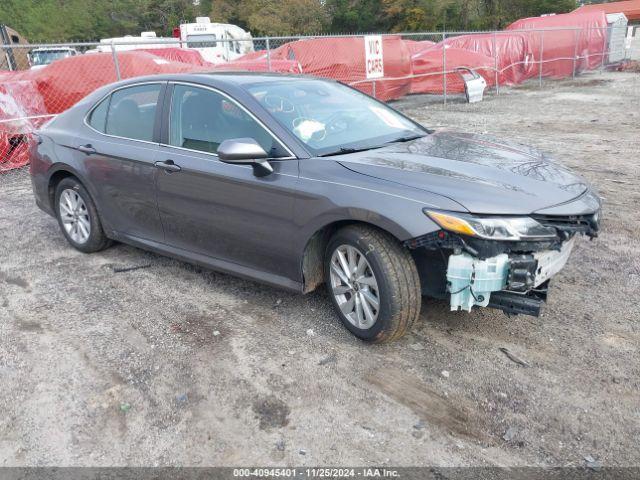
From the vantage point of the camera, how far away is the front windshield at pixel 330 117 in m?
3.90

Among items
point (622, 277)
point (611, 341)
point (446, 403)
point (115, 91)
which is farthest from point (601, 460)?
point (115, 91)

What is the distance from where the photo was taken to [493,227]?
3076mm

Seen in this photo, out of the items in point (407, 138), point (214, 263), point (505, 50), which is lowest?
point (505, 50)

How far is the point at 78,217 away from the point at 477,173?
3.71 metres

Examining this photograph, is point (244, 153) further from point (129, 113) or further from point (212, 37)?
point (212, 37)

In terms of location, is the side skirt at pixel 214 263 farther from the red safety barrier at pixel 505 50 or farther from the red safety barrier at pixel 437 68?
A: the red safety barrier at pixel 505 50

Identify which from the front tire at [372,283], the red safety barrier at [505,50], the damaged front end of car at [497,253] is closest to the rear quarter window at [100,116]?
the front tire at [372,283]

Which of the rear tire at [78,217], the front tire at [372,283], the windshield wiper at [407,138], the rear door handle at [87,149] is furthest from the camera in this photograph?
the rear tire at [78,217]

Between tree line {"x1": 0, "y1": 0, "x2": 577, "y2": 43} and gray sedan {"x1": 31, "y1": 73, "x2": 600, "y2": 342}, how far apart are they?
50360mm

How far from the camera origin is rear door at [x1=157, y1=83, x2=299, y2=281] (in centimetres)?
376

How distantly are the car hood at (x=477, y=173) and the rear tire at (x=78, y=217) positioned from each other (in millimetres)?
2635

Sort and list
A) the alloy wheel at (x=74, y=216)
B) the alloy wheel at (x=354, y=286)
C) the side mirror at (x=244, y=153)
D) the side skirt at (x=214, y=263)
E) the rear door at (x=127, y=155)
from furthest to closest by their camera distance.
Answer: the alloy wheel at (x=74, y=216) < the rear door at (x=127, y=155) < the side skirt at (x=214, y=263) < the side mirror at (x=244, y=153) < the alloy wheel at (x=354, y=286)

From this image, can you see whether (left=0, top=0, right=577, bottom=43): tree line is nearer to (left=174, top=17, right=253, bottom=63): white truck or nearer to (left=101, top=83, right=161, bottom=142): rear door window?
(left=174, top=17, right=253, bottom=63): white truck

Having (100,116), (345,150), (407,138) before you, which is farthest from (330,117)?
(100,116)
